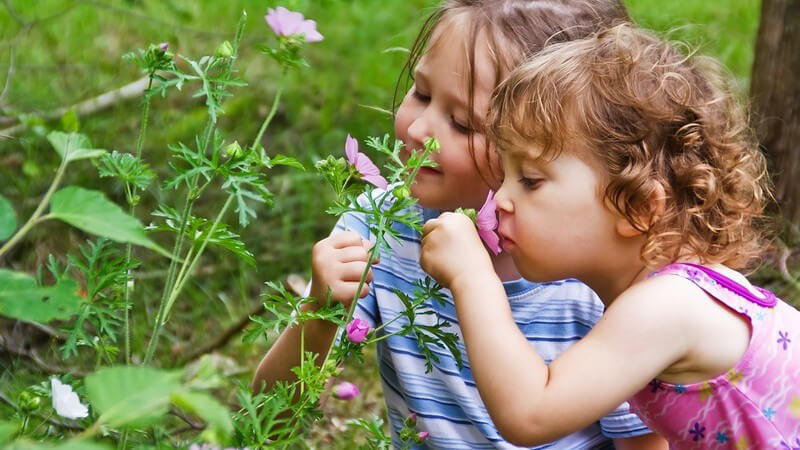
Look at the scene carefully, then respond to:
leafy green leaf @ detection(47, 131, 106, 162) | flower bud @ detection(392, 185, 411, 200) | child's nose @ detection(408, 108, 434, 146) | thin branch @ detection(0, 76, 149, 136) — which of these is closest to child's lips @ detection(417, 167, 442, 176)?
child's nose @ detection(408, 108, 434, 146)

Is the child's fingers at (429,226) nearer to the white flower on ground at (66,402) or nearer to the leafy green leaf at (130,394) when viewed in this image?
A: the white flower on ground at (66,402)

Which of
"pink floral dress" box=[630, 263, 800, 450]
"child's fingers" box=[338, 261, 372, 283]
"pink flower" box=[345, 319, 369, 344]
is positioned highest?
"child's fingers" box=[338, 261, 372, 283]

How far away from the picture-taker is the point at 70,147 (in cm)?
102

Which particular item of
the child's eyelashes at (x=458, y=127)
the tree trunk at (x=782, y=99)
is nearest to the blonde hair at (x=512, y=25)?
the child's eyelashes at (x=458, y=127)

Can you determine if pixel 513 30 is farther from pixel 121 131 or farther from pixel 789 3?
pixel 121 131

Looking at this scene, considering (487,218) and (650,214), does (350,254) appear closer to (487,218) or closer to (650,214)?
(487,218)

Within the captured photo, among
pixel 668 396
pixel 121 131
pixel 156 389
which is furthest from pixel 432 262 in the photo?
pixel 121 131

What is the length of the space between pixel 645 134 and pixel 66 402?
0.85 meters

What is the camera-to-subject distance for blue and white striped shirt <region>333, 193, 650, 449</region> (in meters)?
1.89

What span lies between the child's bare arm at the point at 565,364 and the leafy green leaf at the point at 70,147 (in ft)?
1.98

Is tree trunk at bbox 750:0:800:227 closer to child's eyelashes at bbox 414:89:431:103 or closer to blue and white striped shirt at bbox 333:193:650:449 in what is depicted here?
blue and white striped shirt at bbox 333:193:650:449

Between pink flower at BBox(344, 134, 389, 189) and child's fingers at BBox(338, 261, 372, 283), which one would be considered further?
child's fingers at BBox(338, 261, 372, 283)

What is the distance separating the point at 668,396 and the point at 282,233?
182cm

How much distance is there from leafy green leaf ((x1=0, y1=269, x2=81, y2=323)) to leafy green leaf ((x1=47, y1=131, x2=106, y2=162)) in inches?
4.7
